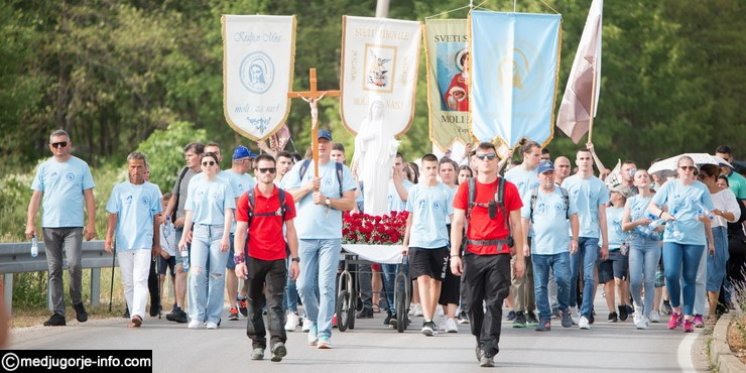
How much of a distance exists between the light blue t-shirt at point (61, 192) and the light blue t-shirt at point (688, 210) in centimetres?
625

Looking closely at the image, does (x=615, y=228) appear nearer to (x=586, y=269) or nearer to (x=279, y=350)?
(x=586, y=269)

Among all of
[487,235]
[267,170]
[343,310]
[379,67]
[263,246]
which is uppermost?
[379,67]

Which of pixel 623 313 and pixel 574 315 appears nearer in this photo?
pixel 574 315

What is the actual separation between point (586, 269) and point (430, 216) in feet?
7.87

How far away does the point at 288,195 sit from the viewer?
15.0 m

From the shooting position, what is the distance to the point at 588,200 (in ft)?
64.0

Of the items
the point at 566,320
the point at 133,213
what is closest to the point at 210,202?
the point at 133,213

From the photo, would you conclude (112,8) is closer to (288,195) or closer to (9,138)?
(9,138)

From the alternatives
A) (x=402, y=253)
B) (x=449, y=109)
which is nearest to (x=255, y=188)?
(x=402, y=253)

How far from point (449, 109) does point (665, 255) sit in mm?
6418

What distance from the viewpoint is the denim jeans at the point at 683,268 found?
62.6ft

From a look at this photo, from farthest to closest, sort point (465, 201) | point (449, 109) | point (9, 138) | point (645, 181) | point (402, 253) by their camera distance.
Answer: point (9, 138) → point (449, 109) → point (645, 181) → point (402, 253) → point (465, 201)

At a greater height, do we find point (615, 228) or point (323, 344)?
point (615, 228)

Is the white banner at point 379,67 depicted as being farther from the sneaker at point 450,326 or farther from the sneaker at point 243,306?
the sneaker at point 450,326
